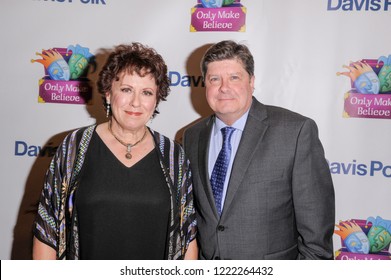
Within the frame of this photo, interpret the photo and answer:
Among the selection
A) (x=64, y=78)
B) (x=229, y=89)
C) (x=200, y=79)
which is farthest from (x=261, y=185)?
(x=64, y=78)

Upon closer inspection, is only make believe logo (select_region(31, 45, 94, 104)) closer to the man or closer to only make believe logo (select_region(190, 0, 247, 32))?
only make believe logo (select_region(190, 0, 247, 32))

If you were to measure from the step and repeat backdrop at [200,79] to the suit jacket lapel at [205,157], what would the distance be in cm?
71

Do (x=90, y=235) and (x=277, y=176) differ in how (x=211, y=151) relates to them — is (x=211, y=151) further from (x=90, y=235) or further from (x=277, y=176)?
(x=90, y=235)

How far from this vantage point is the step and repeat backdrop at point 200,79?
267cm

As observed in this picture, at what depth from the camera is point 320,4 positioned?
106 inches

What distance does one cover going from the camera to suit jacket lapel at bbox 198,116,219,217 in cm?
188

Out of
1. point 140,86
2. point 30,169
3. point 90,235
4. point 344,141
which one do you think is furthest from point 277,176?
point 30,169

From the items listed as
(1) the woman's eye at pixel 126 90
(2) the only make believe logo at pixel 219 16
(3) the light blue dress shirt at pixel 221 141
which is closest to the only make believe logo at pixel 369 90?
(2) the only make believe logo at pixel 219 16

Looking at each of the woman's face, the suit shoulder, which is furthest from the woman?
the suit shoulder

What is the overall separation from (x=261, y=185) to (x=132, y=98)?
68 cm

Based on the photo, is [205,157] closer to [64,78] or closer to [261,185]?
[261,185]

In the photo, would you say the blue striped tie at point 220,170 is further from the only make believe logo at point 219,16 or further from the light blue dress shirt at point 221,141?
the only make believe logo at point 219,16
